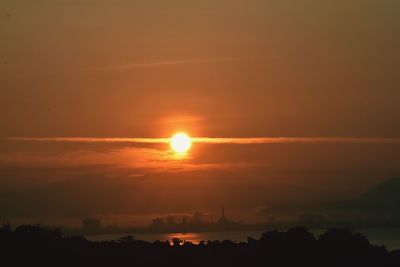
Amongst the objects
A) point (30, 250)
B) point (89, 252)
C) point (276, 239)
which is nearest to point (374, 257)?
point (276, 239)

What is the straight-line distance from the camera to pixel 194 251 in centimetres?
5072

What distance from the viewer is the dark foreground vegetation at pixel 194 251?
46.7 metres

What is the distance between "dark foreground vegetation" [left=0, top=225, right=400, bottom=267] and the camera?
46719mm

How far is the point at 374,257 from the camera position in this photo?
5003 cm

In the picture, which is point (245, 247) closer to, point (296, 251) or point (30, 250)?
point (296, 251)

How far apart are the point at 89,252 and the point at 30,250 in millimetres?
3545

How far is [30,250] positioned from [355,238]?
20842 millimetres

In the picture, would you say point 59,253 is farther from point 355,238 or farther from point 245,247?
point 355,238

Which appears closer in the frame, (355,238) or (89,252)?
(89,252)

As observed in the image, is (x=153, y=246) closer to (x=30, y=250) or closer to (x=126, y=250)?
(x=126, y=250)

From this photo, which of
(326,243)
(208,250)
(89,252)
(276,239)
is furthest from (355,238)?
(89,252)

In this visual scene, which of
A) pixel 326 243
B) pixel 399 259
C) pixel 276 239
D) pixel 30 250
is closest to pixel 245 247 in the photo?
pixel 276 239

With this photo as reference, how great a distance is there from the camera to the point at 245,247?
51375 mm

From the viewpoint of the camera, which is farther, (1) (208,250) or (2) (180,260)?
(1) (208,250)
